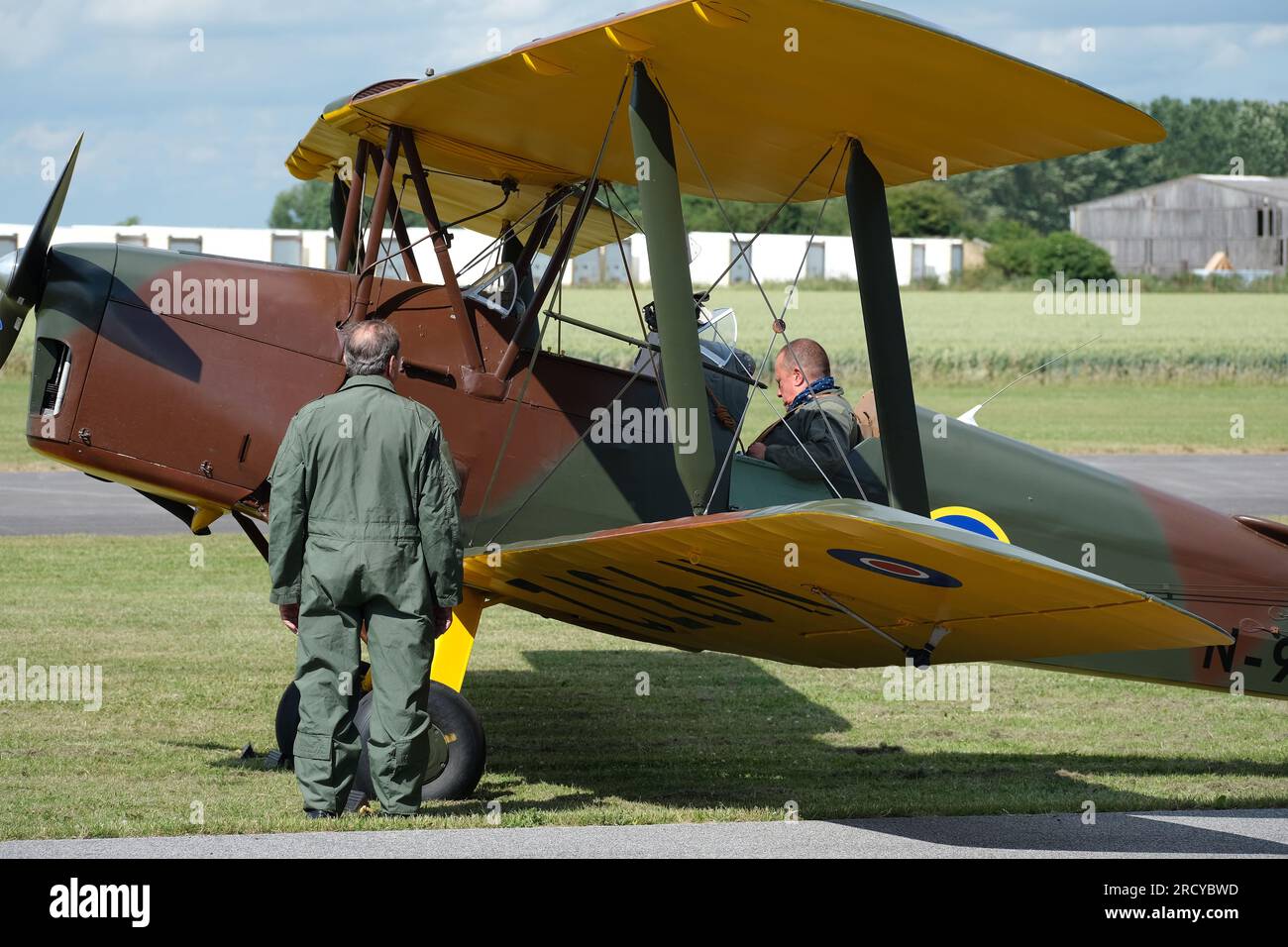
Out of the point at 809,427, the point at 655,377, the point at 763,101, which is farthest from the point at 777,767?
the point at 763,101

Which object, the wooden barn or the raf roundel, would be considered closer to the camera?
the raf roundel

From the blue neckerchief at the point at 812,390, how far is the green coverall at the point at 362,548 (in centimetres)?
184

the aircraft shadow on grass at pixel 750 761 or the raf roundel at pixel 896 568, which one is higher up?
the raf roundel at pixel 896 568

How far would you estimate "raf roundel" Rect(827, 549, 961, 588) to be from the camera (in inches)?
173

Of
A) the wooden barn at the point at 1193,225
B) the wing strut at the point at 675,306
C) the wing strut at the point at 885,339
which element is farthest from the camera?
the wooden barn at the point at 1193,225

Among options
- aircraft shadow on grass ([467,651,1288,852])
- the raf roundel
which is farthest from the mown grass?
the raf roundel

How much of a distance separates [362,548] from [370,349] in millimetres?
742

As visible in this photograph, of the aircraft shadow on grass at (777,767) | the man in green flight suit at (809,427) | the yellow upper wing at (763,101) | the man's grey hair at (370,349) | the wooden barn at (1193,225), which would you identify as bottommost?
the aircraft shadow on grass at (777,767)

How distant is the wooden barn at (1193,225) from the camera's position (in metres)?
92.8

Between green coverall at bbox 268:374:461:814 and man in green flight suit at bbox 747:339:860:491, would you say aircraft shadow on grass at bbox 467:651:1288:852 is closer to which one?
green coverall at bbox 268:374:461:814

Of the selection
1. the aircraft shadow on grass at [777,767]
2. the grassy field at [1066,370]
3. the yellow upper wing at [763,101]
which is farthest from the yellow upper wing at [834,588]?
the grassy field at [1066,370]

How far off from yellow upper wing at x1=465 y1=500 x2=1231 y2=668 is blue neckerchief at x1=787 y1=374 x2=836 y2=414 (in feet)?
3.59

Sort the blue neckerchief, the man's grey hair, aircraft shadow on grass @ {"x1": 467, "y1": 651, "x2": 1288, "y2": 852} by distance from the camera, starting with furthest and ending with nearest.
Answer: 1. the blue neckerchief
2. aircraft shadow on grass @ {"x1": 467, "y1": 651, "x2": 1288, "y2": 852}
3. the man's grey hair

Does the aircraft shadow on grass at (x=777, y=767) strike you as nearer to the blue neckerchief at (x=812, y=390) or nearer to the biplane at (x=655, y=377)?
the biplane at (x=655, y=377)
